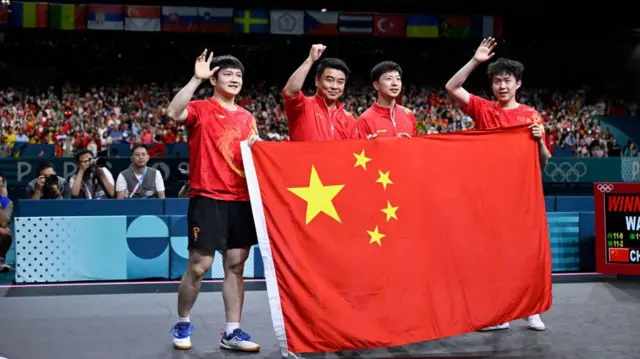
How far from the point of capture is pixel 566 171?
13.1m

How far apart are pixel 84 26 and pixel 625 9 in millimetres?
17660

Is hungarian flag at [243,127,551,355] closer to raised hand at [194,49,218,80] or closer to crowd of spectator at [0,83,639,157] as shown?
raised hand at [194,49,218,80]

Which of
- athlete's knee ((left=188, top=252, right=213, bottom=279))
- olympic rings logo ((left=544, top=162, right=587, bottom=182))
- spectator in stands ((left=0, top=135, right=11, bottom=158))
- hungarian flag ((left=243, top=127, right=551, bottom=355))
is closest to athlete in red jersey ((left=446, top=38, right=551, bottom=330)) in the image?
hungarian flag ((left=243, top=127, right=551, bottom=355))

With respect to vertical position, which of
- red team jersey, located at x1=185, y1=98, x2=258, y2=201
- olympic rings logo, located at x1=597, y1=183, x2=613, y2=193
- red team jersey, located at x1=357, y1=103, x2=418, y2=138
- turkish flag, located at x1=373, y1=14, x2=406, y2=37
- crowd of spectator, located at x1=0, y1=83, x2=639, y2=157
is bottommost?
olympic rings logo, located at x1=597, y1=183, x2=613, y2=193

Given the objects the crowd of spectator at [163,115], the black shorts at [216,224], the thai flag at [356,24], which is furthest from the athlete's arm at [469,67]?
the thai flag at [356,24]

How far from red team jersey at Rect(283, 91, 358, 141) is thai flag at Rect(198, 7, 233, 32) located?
1768 cm

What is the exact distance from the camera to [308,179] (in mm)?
4156

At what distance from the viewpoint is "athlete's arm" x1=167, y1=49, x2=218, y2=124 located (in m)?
3.99

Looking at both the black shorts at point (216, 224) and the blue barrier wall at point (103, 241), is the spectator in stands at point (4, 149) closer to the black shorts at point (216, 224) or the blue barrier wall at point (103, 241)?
the blue barrier wall at point (103, 241)

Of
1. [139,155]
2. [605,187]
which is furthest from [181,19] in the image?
[605,187]

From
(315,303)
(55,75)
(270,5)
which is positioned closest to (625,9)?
(270,5)

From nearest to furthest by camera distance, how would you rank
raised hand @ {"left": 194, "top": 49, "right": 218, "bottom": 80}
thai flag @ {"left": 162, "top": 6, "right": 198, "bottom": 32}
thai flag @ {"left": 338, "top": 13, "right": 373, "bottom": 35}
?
raised hand @ {"left": 194, "top": 49, "right": 218, "bottom": 80} < thai flag @ {"left": 162, "top": 6, "right": 198, "bottom": 32} < thai flag @ {"left": 338, "top": 13, "right": 373, "bottom": 35}

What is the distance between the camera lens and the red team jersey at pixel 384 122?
4770 millimetres

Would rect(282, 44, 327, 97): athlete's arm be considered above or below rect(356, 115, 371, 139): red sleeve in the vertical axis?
above
